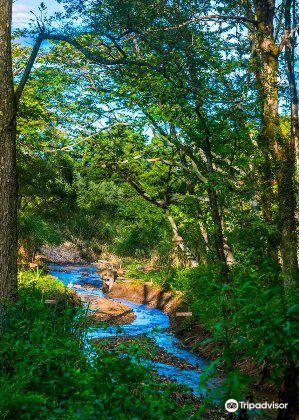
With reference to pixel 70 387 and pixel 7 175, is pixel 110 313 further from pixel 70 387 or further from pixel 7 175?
pixel 70 387

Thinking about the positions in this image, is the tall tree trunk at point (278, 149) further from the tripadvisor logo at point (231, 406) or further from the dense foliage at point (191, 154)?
the tripadvisor logo at point (231, 406)

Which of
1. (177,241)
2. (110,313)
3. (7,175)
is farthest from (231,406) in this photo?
(177,241)

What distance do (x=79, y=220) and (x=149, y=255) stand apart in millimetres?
10590

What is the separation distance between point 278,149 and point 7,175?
632 cm

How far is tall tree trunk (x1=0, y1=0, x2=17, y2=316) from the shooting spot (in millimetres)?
6250

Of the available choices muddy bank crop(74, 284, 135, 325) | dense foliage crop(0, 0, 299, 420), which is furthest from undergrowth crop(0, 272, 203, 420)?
muddy bank crop(74, 284, 135, 325)

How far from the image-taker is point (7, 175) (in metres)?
6.33

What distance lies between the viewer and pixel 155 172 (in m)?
18.5

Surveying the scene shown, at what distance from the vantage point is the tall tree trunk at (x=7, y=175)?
6250mm

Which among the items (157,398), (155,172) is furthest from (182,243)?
(157,398)

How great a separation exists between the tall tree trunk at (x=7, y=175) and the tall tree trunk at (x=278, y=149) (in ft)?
19.0

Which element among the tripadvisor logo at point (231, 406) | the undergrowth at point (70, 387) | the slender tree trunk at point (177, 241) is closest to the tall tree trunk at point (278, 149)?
the undergrowth at point (70, 387)

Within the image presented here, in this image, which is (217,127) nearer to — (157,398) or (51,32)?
(51,32)

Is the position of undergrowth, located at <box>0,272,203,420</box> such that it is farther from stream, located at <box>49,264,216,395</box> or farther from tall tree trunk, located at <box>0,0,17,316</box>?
tall tree trunk, located at <box>0,0,17,316</box>
